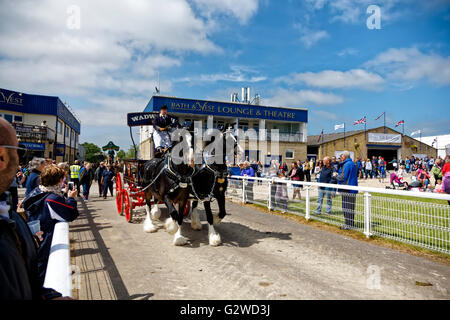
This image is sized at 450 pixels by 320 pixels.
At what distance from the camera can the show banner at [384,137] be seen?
35.8 meters

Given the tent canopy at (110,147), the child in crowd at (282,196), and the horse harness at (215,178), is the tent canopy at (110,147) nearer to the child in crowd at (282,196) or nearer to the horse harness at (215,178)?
the child in crowd at (282,196)

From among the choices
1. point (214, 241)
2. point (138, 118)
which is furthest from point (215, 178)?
point (138, 118)

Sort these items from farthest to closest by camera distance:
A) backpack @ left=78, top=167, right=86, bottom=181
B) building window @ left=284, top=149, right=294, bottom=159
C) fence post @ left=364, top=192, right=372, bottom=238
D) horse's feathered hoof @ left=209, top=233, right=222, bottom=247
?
building window @ left=284, top=149, right=294, bottom=159 < backpack @ left=78, top=167, right=86, bottom=181 < fence post @ left=364, top=192, right=372, bottom=238 < horse's feathered hoof @ left=209, top=233, right=222, bottom=247

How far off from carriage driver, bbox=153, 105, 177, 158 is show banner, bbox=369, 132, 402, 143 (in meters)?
36.0

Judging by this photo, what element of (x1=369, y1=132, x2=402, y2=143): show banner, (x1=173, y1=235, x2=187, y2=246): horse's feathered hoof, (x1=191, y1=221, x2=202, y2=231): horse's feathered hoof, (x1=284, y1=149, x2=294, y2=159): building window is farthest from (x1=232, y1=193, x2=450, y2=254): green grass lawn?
(x1=369, y1=132, x2=402, y2=143): show banner

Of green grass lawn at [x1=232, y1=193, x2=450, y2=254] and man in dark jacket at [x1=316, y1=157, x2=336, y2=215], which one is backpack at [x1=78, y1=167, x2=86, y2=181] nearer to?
man in dark jacket at [x1=316, y1=157, x2=336, y2=215]

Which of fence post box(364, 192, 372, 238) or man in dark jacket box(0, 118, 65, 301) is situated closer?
man in dark jacket box(0, 118, 65, 301)

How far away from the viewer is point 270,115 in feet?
114

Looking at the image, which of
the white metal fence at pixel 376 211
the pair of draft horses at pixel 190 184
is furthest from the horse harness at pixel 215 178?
the white metal fence at pixel 376 211

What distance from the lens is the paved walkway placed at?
3.39 m

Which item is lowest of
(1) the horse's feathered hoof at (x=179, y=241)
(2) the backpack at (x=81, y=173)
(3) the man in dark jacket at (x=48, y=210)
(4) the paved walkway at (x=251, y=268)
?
(4) the paved walkway at (x=251, y=268)

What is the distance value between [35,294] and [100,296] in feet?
8.22

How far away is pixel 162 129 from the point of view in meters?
6.49

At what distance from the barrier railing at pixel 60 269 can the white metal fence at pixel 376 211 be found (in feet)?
17.1
